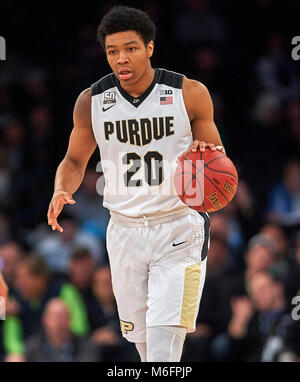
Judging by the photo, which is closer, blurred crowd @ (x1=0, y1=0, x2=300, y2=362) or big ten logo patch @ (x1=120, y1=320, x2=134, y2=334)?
big ten logo patch @ (x1=120, y1=320, x2=134, y2=334)

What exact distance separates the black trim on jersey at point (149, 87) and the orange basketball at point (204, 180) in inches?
19.5

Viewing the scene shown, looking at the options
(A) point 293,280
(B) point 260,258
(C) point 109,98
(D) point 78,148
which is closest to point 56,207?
(D) point 78,148

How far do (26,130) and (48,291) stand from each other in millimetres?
3203

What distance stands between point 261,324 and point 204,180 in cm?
283

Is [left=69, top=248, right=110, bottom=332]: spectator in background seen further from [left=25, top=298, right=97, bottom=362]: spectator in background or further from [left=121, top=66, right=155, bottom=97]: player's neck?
[left=121, top=66, right=155, bottom=97]: player's neck

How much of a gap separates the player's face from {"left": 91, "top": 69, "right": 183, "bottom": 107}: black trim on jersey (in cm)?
13

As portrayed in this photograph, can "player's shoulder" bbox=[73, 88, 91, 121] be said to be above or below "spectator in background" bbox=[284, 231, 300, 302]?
above

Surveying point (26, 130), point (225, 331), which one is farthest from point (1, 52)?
point (225, 331)

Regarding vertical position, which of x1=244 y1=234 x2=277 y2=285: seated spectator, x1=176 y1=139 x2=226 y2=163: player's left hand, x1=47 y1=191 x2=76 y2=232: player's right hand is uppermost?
x1=176 y1=139 x2=226 y2=163: player's left hand

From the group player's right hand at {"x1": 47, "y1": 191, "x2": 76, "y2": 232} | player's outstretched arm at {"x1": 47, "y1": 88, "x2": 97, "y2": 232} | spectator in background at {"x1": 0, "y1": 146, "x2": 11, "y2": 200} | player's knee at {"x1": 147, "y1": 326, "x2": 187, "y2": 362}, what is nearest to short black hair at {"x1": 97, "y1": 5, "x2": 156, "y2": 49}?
player's outstretched arm at {"x1": 47, "y1": 88, "x2": 97, "y2": 232}

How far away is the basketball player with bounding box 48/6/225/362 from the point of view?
16.1ft

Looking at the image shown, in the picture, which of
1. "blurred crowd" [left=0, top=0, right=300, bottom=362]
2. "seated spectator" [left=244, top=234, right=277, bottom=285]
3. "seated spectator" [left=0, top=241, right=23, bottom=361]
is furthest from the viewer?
"seated spectator" [left=0, top=241, right=23, bottom=361]

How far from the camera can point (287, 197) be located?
927cm

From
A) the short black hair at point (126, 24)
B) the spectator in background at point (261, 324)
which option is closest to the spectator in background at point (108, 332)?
the spectator in background at point (261, 324)
